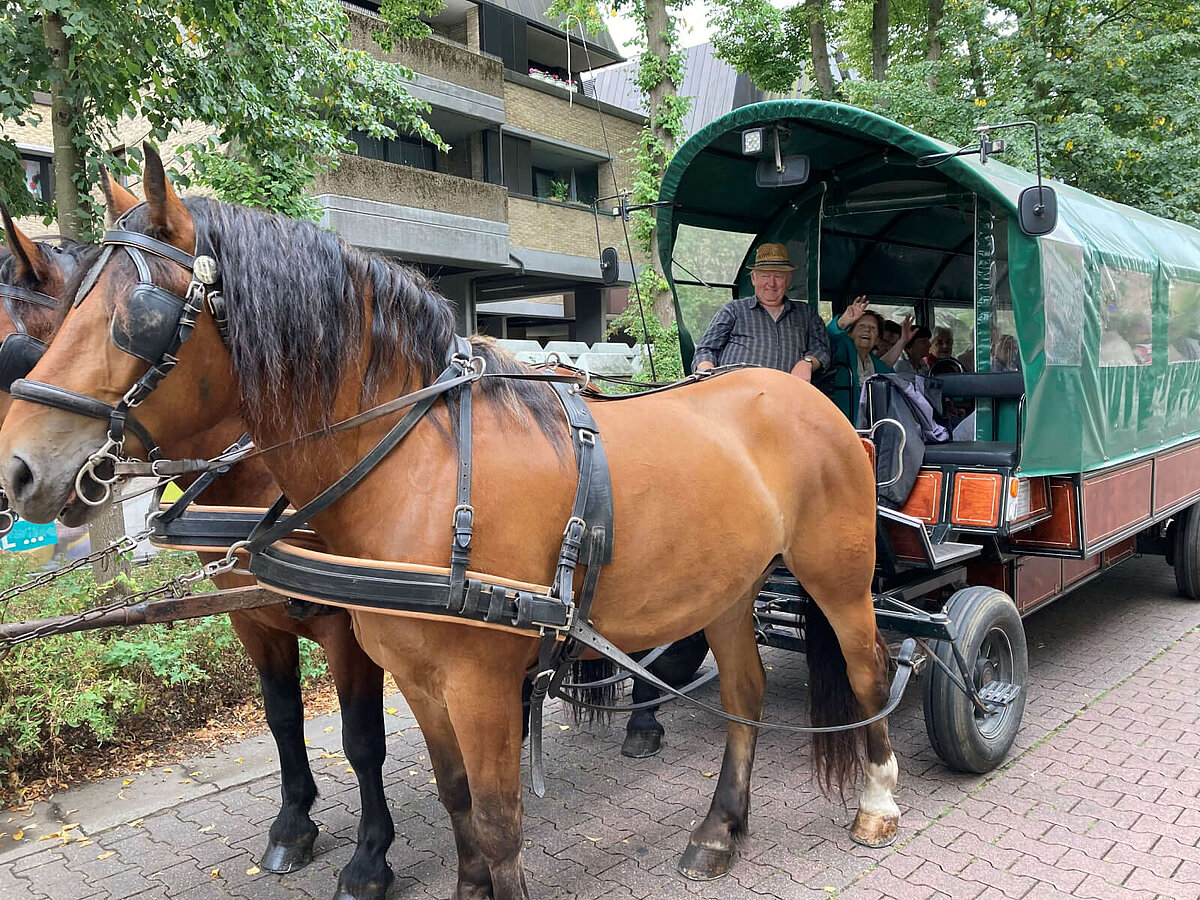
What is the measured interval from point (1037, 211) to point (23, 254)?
3601 mm

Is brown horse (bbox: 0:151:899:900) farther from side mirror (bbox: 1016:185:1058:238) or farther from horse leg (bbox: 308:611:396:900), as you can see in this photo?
side mirror (bbox: 1016:185:1058:238)

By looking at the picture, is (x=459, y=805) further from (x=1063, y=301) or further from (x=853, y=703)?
(x=1063, y=301)

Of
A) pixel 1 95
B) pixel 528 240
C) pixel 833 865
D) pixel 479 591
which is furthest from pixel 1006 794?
pixel 528 240

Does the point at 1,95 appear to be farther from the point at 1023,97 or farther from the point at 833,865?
the point at 1023,97

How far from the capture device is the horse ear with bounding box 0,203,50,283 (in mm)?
2383

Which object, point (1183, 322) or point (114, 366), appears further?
point (1183, 322)

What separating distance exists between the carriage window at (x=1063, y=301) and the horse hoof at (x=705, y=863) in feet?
8.45

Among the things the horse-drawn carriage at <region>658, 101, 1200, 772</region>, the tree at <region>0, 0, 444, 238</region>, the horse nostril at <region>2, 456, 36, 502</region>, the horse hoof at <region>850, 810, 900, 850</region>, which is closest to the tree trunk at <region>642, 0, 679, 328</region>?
the horse-drawn carriage at <region>658, 101, 1200, 772</region>

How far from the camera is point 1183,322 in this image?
18.5ft

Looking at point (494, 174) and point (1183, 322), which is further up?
point (494, 174)

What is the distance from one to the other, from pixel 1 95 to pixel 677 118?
6.07m

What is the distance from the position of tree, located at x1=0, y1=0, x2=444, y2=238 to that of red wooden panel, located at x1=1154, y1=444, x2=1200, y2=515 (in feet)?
19.5

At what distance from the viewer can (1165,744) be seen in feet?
12.8

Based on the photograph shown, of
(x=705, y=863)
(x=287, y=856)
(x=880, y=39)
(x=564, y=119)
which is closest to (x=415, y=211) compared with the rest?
(x=564, y=119)
